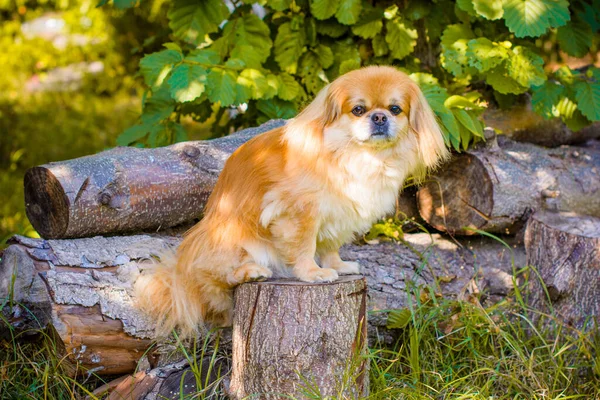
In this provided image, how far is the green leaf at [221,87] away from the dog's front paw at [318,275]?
1.28m

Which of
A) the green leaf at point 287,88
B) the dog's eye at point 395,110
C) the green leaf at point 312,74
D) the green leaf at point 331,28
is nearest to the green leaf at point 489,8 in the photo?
the green leaf at point 331,28

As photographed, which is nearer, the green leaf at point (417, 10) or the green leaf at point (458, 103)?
the green leaf at point (458, 103)

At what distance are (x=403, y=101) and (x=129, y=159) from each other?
59.8 inches

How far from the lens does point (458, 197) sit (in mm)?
4270

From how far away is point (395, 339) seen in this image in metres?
3.68

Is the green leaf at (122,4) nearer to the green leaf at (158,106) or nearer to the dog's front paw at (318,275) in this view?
the green leaf at (158,106)

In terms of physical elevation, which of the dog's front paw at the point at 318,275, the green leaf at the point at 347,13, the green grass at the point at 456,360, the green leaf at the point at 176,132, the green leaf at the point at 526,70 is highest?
the green leaf at the point at 347,13

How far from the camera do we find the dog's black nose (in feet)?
9.77

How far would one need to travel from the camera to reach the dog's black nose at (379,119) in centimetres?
298

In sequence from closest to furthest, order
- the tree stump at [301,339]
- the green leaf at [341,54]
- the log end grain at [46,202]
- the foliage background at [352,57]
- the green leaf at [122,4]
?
1. the tree stump at [301,339]
2. the log end grain at [46,202]
3. the foliage background at [352,57]
4. the green leaf at [122,4]
5. the green leaf at [341,54]

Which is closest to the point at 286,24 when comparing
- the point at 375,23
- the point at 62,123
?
the point at 375,23

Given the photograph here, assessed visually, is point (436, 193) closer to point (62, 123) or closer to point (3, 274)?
point (3, 274)

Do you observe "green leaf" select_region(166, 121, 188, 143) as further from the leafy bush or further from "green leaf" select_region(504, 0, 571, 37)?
"green leaf" select_region(504, 0, 571, 37)

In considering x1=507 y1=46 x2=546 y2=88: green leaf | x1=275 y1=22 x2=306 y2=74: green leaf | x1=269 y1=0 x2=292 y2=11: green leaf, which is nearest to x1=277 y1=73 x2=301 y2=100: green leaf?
x1=275 y1=22 x2=306 y2=74: green leaf
